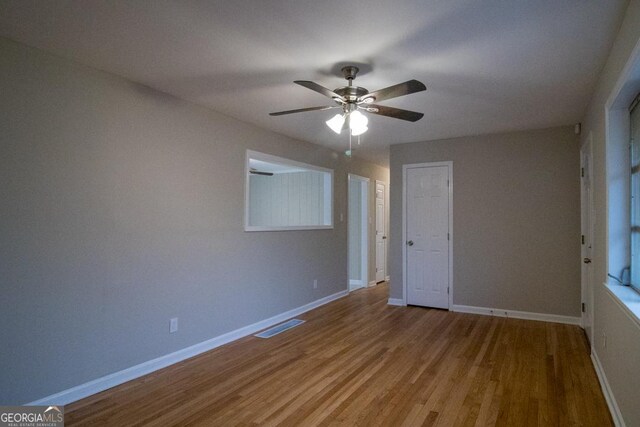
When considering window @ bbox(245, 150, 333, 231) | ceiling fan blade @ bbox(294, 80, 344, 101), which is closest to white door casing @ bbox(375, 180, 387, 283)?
window @ bbox(245, 150, 333, 231)

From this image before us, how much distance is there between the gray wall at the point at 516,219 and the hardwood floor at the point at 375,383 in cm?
60

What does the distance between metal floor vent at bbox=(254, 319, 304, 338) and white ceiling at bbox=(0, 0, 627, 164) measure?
2464 millimetres

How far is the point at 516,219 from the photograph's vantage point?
464cm

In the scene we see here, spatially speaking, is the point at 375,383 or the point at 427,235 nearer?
the point at 375,383

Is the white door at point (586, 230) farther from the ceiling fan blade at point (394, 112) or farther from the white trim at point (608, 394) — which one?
the ceiling fan blade at point (394, 112)

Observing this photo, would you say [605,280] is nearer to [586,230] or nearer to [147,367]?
[586,230]

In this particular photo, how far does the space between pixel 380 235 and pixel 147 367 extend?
5.10m

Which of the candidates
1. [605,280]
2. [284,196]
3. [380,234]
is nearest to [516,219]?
[605,280]

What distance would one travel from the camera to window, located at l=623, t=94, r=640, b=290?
88.8 inches

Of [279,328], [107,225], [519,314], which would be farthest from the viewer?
[519,314]

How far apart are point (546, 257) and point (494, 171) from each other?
1245mm

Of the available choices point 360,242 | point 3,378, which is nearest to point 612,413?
point 3,378

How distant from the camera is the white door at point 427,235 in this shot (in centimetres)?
511

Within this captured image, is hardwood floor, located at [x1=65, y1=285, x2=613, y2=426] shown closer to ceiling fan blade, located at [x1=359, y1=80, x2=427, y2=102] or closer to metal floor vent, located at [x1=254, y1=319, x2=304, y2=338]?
metal floor vent, located at [x1=254, y1=319, x2=304, y2=338]
